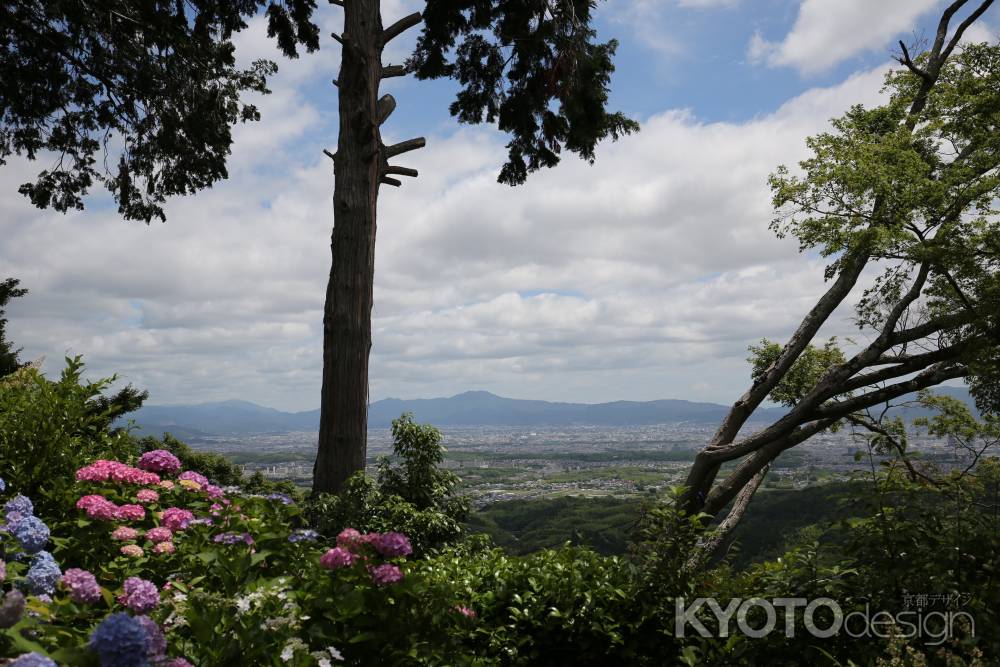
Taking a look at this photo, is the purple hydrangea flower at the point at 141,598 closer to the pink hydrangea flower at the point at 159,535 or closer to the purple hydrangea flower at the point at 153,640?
the purple hydrangea flower at the point at 153,640

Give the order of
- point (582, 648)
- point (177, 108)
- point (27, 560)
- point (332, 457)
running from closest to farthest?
point (27, 560), point (582, 648), point (332, 457), point (177, 108)

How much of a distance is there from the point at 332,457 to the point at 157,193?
5768 mm

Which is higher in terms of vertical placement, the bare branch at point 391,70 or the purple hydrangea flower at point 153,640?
the bare branch at point 391,70

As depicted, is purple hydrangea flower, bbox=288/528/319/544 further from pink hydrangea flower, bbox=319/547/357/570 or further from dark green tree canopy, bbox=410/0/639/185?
dark green tree canopy, bbox=410/0/639/185

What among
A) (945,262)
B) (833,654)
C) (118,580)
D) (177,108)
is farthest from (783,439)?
(177,108)

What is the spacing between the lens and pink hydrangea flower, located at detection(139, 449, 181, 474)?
3.80 m

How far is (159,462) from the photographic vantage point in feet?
12.5

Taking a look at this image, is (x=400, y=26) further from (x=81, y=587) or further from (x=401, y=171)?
(x=81, y=587)

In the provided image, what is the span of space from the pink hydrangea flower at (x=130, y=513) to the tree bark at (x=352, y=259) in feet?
10.2

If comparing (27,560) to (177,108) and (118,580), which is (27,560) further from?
(177,108)

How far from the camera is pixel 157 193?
9.41m

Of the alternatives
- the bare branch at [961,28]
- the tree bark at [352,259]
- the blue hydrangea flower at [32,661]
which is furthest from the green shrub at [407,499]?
the bare branch at [961,28]

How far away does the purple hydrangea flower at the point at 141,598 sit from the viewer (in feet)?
6.57

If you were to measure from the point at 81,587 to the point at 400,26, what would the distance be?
285 inches
